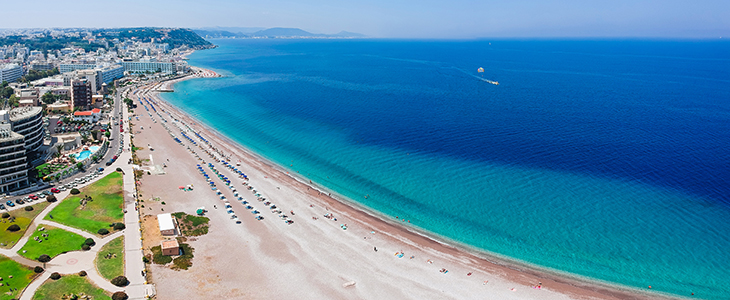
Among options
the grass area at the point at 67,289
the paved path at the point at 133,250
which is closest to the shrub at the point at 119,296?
the paved path at the point at 133,250

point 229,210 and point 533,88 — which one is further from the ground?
point 533,88

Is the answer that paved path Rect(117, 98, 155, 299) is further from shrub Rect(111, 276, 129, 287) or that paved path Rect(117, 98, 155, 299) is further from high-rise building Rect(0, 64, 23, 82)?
high-rise building Rect(0, 64, 23, 82)

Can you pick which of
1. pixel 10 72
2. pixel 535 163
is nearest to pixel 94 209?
pixel 535 163

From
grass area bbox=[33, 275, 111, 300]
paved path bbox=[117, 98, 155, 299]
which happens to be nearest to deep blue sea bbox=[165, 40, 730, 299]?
paved path bbox=[117, 98, 155, 299]

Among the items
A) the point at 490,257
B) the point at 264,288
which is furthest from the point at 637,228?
the point at 264,288

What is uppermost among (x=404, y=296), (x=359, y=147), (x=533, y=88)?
(x=533, y=88)

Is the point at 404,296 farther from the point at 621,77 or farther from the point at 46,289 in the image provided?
the point at 621,77

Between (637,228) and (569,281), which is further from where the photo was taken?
(637,228)
